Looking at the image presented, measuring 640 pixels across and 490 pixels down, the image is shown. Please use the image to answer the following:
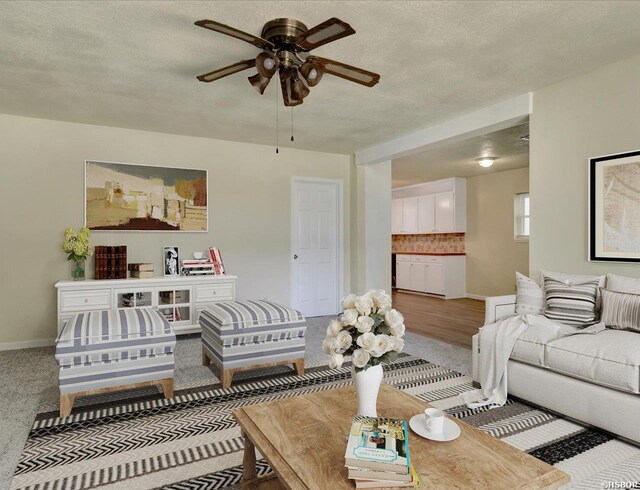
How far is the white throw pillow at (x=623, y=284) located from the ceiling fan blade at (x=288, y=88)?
258 cm

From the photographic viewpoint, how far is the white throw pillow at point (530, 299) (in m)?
3.19

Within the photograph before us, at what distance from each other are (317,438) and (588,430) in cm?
187

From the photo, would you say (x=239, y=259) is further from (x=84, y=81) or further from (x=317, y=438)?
(x=317, y=438)

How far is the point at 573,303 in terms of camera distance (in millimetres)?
2957

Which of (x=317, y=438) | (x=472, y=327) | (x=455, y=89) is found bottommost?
(x=472, y=327)

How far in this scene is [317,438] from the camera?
1.54m

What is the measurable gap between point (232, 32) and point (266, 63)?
0.99 ft

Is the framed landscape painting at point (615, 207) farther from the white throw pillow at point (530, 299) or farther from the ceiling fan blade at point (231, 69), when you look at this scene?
the ceiling fan blade at point (231, 69)

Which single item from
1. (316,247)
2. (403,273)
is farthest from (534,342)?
(403,273)

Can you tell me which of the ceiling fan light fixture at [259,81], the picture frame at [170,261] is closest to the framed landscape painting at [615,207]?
the ceiling fan light fixture at [259,81]

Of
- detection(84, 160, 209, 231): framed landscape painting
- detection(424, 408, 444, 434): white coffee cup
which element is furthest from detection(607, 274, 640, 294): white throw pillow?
detection(84, 160, 209, 231): framed landscape painting

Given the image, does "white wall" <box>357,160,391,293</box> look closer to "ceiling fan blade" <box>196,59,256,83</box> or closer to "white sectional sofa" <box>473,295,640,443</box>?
"white sectional sofa" <box>473,295,640,443</box>

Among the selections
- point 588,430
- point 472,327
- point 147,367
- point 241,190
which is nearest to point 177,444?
point 147,367

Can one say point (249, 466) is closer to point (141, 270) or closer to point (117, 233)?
point (141, 270)
